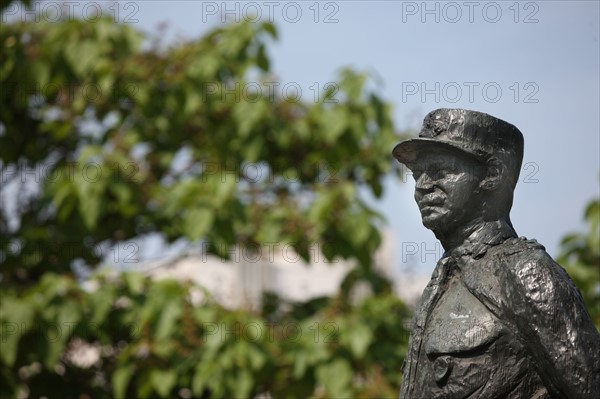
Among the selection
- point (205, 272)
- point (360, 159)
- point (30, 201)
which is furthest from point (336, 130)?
point (205, 272)

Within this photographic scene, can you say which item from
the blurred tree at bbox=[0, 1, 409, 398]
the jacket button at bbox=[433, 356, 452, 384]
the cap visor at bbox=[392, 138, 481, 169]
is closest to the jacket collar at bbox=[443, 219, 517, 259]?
the cap visor at bbox=[392, 138, 481, 169]

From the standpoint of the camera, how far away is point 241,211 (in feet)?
24.6

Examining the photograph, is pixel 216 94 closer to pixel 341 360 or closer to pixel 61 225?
pixel 61 225

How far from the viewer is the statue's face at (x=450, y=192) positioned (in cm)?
355

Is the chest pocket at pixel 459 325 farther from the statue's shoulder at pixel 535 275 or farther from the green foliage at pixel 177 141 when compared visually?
the green foliage at pixel 177 141

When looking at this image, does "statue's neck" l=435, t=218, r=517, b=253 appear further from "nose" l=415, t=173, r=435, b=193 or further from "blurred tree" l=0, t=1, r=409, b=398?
"blurred tree" l=0, t=1, r=409, b=398

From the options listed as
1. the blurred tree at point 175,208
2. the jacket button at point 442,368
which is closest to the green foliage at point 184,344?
the blurred tree at point 175,208

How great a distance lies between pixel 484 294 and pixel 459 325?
11 cm

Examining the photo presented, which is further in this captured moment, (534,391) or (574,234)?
(574,234)

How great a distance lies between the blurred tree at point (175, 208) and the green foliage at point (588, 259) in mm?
1255

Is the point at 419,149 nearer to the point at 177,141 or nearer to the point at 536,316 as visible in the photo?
the point at 536,316

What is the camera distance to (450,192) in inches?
140

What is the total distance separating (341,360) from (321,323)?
1.03ft

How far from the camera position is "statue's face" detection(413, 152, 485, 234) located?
3.55 meters
